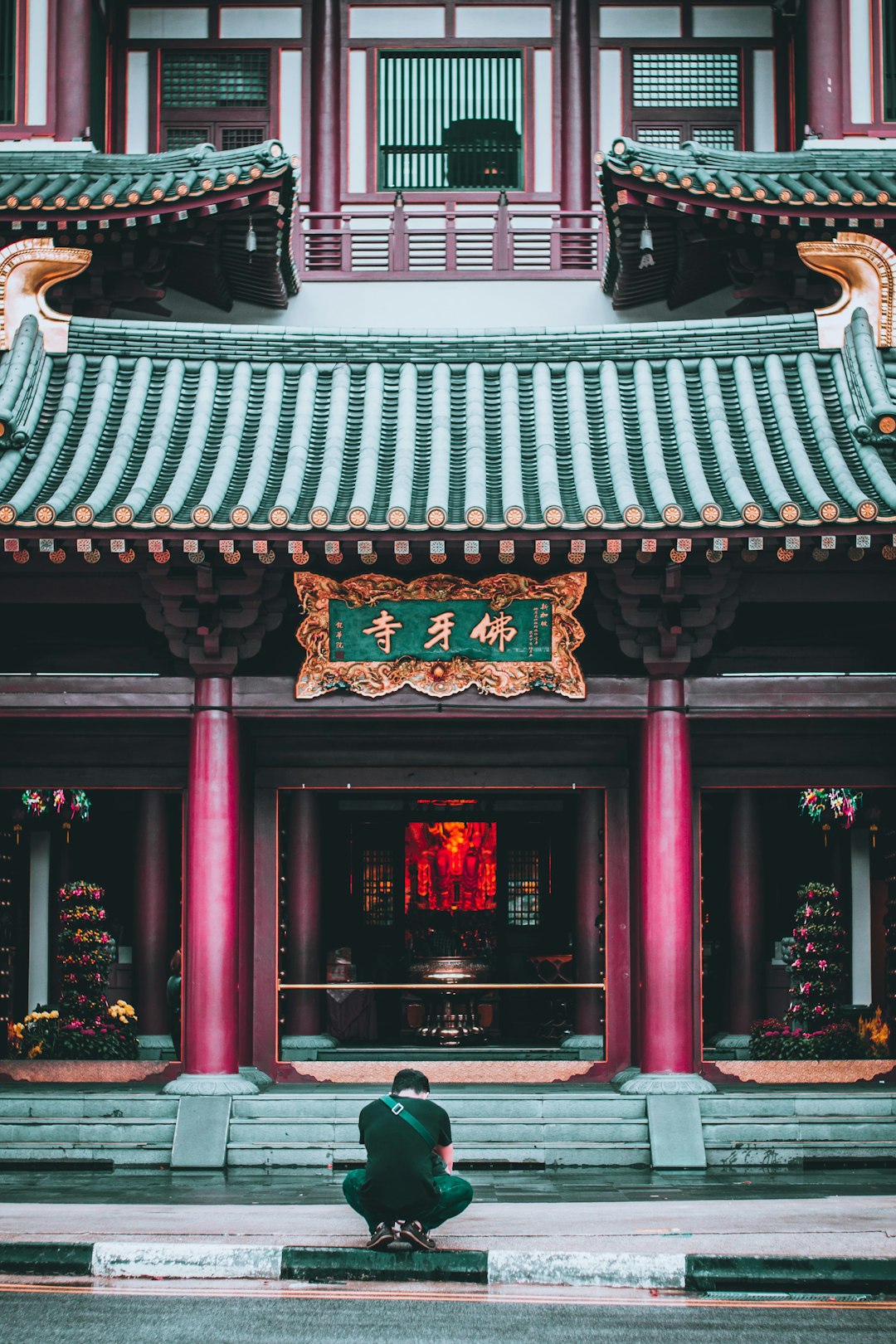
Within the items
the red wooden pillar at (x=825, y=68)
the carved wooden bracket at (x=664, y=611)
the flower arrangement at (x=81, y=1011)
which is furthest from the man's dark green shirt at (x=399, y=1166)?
the red wooden pillar at (x=825, y=68)

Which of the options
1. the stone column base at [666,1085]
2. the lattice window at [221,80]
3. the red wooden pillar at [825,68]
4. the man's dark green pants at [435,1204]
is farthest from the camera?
the lattice window at [221,80]

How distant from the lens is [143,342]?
1576 centimetres

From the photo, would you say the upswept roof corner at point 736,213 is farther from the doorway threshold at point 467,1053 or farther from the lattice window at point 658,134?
the doorway threshold at point 467,1053

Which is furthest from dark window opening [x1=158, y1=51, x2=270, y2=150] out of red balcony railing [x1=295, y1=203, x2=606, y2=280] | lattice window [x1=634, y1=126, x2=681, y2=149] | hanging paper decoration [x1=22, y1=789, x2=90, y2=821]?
hanging paper decoration [x1=22, y1=789, x2=90, y2=821]

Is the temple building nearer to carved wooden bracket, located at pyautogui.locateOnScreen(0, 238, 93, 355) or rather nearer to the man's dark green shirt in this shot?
carved wooden bracket, located at pyautogui.locateOnScreen(0, 238, 93, 355)

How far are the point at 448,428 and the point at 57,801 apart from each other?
8375mm

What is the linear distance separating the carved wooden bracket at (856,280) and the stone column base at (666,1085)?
23.1ft

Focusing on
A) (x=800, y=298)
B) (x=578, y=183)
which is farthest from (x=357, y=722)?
(x=578, y=183)

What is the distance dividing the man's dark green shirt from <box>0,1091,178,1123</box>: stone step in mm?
4456

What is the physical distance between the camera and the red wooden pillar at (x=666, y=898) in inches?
539

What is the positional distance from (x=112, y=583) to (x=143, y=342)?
2.89 meters

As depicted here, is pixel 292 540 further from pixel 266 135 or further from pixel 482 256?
pixel 266 135

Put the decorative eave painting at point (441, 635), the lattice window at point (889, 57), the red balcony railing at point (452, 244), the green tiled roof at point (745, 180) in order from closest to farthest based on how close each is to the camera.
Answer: the decorative eave painting at point (441, 635)
the green tiled roof at point (745, 180)
the red balcony railing at point (452, 244)
the lattice window at point (889, 57)

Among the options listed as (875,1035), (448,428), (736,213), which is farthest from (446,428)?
(875,1035)
